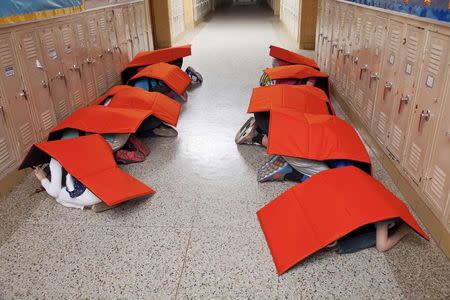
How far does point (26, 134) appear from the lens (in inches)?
121

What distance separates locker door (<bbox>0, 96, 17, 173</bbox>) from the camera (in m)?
2.75

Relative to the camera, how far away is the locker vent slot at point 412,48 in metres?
2.46

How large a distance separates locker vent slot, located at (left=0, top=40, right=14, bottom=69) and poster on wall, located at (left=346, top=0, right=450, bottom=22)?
294 centimetres

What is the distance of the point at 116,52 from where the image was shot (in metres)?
5.41

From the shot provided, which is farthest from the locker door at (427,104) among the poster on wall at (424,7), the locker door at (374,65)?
the locker door at (374,65)

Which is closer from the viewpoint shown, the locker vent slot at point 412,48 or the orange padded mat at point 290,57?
the locker vent slot at point 412,48

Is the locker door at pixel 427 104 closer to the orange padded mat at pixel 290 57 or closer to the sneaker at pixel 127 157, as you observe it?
the sneaker at pixel 127 157

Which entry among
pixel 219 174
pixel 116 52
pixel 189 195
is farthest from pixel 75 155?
pixel 116 52

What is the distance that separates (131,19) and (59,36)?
8.89 ft


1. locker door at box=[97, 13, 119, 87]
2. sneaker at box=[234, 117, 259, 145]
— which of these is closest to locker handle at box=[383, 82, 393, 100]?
sneaker at box=[234, 117, 259, 145]

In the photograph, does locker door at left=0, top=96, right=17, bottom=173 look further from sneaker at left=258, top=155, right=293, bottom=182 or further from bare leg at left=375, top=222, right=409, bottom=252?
bare leg at left=375, top=222, right=409, bottom=252

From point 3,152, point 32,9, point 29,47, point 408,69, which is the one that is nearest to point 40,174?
point 3,152

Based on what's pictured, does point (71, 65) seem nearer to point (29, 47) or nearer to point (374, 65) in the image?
point (29, 47)

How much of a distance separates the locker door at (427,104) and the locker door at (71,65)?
3258 mm
